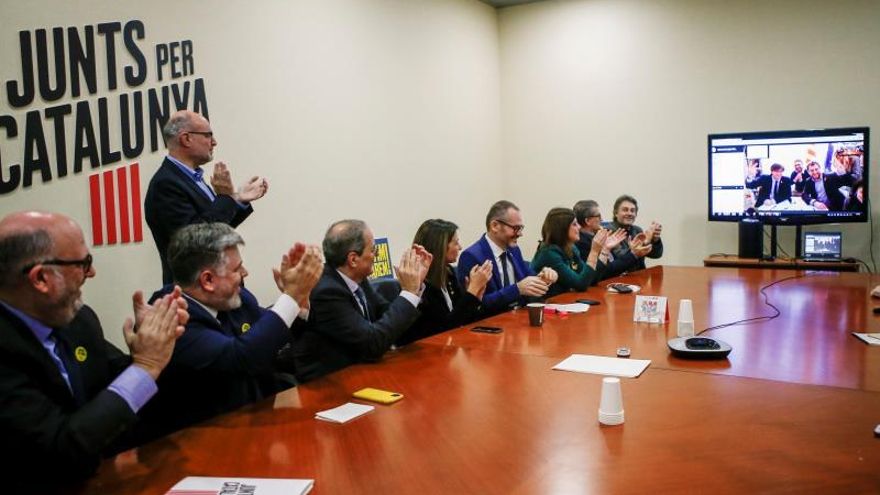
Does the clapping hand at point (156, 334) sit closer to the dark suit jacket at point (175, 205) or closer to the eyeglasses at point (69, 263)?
the eyeglasses at point (69, 263)

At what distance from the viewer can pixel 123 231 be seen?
3.58 meters

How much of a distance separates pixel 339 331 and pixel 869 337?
6.32ft

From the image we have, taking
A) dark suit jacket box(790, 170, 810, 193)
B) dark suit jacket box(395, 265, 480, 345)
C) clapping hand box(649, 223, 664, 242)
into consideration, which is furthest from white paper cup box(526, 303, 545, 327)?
dark suit jacket box(790, 170, 810, 193)

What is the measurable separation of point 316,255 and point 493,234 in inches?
78.8

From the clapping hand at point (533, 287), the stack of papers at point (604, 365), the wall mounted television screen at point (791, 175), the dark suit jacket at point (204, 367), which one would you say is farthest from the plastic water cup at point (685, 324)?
the wall mounted television screen at point (791, 175)

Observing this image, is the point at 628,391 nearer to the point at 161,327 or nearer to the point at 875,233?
the point at 161,327

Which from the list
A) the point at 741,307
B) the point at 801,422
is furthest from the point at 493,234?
the point at 801,422

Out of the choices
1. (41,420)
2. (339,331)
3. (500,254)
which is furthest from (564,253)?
(41,420)

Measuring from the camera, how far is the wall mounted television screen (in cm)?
549

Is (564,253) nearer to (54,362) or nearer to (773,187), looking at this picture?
(773,187)

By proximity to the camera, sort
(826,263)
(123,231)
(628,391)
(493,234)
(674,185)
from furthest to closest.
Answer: (674,185) → (826,263) → (493,234) → (123,231) → (628,391)

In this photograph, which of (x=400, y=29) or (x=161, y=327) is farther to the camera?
(x=400, y=29)

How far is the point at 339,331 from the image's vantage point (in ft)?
8.18

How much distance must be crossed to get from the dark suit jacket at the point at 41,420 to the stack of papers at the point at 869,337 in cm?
241
